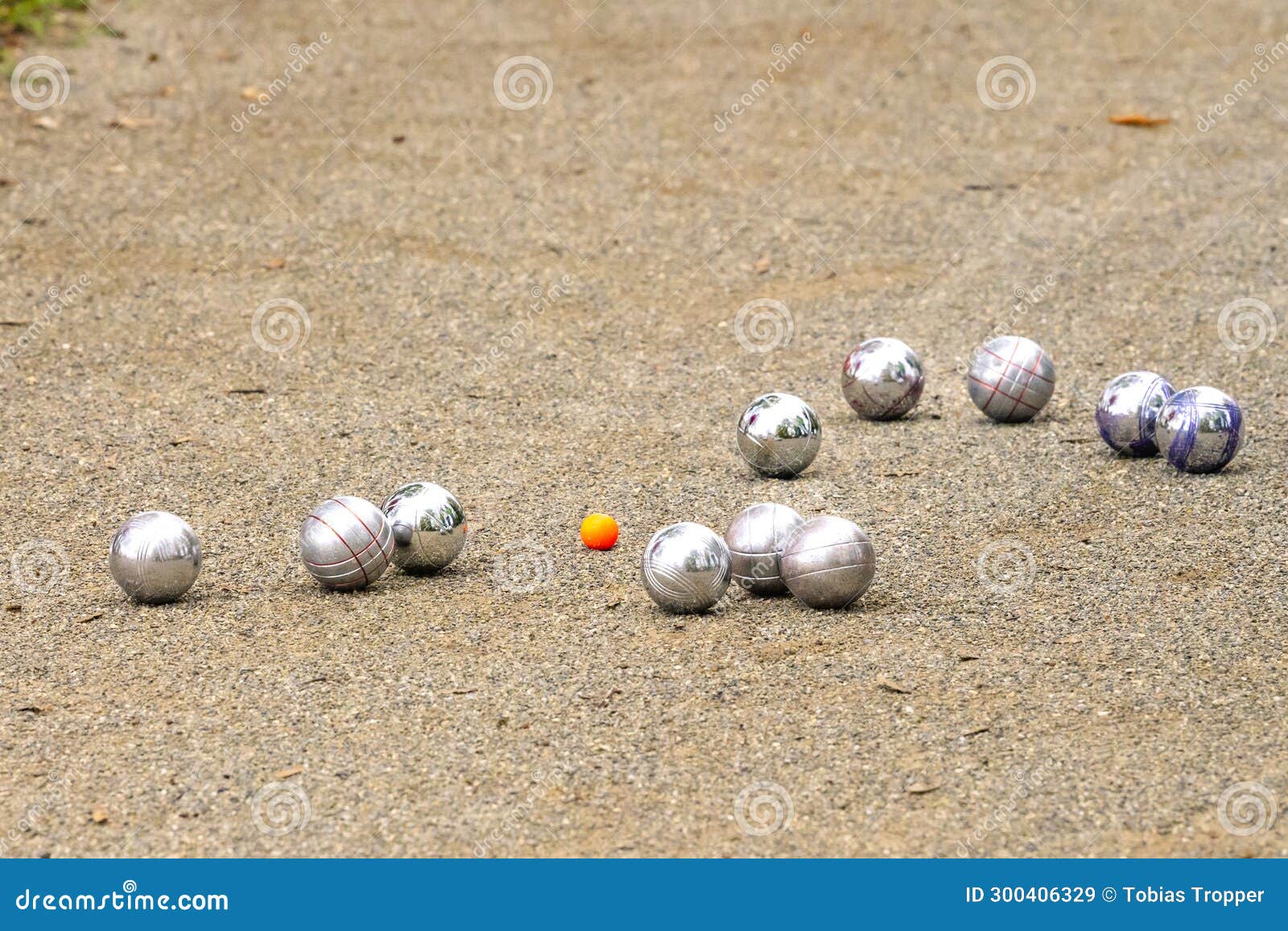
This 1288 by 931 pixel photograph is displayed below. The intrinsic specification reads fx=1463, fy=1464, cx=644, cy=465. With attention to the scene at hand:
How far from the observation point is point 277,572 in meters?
6.70

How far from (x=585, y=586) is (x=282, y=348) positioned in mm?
4198

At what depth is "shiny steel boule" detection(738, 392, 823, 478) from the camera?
7.55 meters

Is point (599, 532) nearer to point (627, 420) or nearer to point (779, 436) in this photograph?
point (779, 436)

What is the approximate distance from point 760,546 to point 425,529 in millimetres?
1473

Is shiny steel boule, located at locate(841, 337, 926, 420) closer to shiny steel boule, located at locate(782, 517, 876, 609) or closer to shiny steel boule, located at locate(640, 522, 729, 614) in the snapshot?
shiny steel boule, located at locate(782, 517, 876, 609)

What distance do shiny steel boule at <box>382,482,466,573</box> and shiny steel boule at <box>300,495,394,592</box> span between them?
99 mm

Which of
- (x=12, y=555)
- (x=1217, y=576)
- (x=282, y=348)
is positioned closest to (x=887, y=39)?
(x=282, y=348)

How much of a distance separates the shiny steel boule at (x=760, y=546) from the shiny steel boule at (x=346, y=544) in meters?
1.50

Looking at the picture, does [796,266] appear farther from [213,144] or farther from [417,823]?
[417,823]

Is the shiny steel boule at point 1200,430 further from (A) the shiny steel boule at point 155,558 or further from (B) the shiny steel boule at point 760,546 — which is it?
(A) the shiny steel boule at point 155,558

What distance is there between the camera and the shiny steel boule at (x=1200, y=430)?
7.31 metres

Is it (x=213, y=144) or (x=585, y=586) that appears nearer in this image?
(x=585, y=586)

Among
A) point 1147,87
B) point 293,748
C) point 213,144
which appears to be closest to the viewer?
point 293,748

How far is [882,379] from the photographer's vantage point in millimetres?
8367
